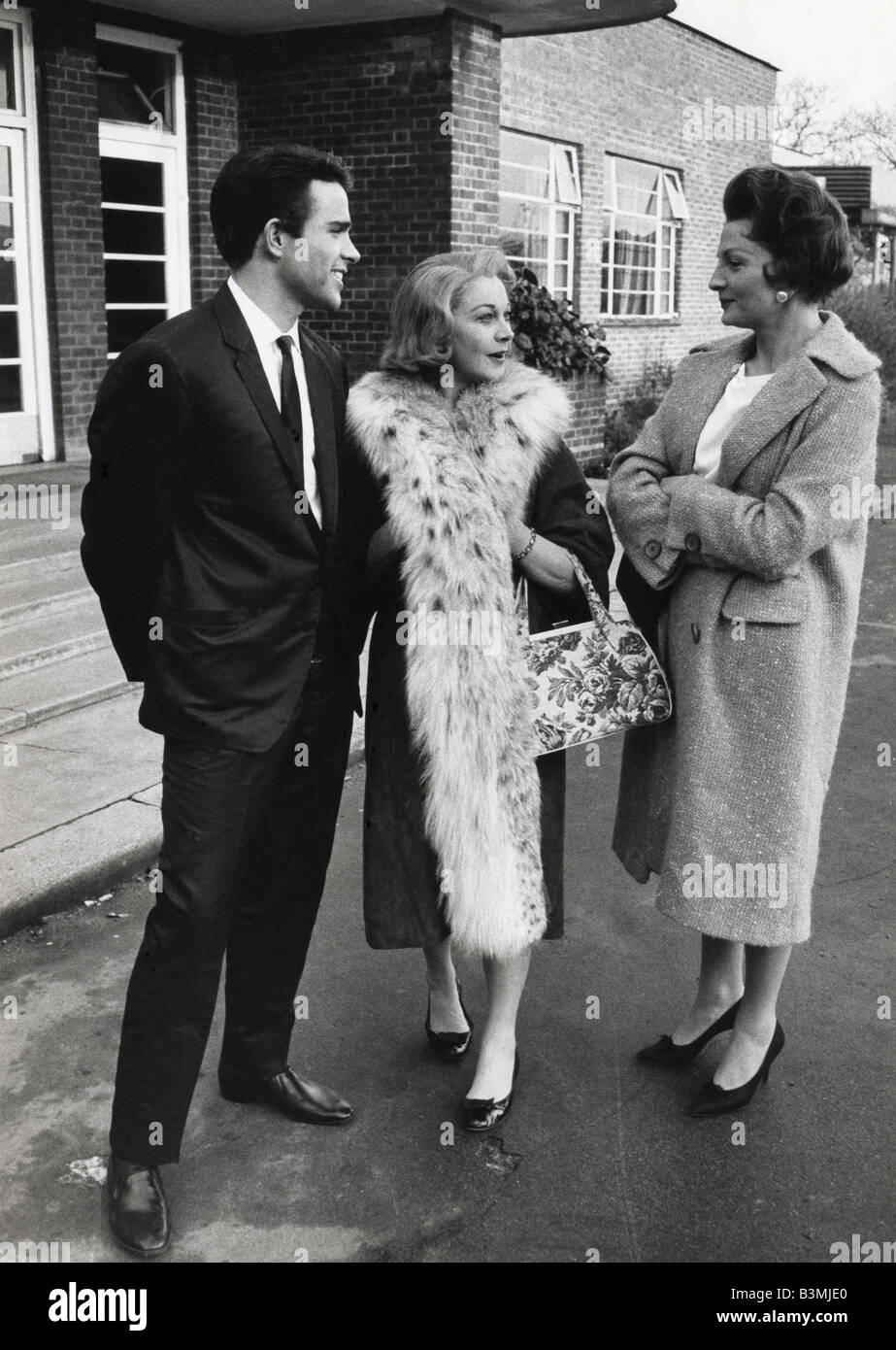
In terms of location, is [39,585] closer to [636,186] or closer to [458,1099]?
[458,1099]

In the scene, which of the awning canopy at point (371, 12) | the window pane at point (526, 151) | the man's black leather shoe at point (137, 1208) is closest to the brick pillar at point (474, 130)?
the awning canopy at point (371, 12)

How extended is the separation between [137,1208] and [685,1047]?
145 centimetres

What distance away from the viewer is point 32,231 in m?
9.83

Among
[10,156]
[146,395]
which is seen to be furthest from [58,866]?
[10,156]

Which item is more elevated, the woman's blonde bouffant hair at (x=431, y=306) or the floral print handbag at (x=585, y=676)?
the woman's blonde bouffant hair at (x=431, y=306)

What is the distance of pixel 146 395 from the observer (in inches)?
104

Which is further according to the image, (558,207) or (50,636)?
(558,207)

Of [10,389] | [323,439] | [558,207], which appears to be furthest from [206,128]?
[323,439]

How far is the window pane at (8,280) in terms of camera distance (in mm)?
9727

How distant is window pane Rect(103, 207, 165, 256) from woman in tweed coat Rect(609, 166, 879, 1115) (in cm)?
839

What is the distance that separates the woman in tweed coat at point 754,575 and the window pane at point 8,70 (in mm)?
7929

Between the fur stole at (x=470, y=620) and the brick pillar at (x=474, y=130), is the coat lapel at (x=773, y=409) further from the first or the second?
the brick pillar at (x=474, y=130)

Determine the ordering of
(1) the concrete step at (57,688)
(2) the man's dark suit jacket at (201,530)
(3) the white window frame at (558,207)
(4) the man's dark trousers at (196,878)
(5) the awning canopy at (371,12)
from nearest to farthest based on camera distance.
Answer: (2) the man's dark suit jacket at (201,530) → (4) the man's dark trousers at (196,878) → (1) the concrete step at (57,688) → (5) the awning canopy at (371,12) → (3) the white window frame at (558,207)
